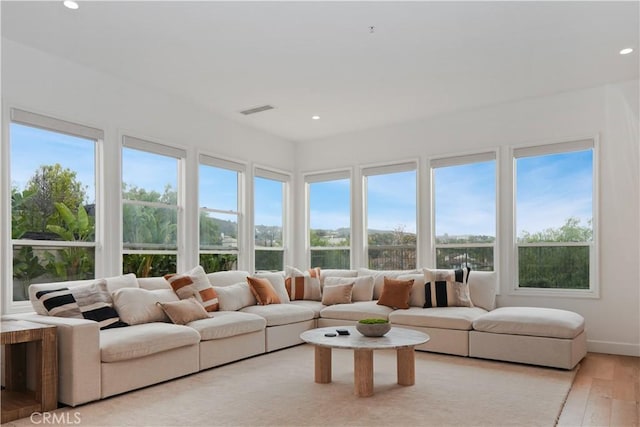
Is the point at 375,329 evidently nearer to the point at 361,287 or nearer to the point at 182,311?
the point at 182,311

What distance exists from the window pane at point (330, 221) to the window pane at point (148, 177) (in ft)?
8.06

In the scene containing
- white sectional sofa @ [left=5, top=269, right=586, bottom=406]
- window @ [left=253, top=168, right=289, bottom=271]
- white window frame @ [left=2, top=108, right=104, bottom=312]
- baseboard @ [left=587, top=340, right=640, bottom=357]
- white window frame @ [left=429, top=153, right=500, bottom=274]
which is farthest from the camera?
window @ [left=253, top=168, right=289, bottom=271]

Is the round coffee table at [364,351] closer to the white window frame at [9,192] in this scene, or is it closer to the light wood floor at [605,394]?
the light wood floor at [605,394]

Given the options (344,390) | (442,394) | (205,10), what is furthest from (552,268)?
(205,10)

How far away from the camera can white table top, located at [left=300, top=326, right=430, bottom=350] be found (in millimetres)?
3516

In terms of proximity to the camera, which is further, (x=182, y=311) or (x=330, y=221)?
(x=330, y=221)

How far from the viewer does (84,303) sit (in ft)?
12.8

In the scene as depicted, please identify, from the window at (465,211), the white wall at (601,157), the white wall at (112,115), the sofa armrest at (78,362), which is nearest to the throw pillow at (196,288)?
the white wall at (112,115)

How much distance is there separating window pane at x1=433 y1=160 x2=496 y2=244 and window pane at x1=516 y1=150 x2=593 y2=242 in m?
0.35

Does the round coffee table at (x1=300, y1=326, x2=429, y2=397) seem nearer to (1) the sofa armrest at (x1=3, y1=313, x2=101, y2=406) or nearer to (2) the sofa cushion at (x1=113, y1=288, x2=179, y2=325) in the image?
(2) the sofa cushion at (x1=113, y1=288, x2=179, y2=325)

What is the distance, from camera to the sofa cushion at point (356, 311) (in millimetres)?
5344

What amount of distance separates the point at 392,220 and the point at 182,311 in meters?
3.44

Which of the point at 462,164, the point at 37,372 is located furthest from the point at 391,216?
the point at 37,372

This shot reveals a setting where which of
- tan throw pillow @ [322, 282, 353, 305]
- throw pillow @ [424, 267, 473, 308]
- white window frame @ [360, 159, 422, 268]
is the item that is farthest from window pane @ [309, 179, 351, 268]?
throw pillow @ [424, 267, 473, 308]
